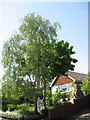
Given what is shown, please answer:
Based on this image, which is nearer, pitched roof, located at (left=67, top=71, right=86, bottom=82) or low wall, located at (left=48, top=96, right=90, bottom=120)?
low wall, located at (left=48, top=96, right=90, bottom=120)

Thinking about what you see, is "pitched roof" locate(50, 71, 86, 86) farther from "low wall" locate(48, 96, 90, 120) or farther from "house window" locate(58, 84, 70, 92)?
"low wall" locate(48, 96, 90, 120)

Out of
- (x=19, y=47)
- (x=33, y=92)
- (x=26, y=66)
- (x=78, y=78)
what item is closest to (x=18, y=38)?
(x=19, y=47)

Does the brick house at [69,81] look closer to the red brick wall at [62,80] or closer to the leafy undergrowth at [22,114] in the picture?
the red brick wall at [62,80]

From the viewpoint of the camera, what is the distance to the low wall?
2292cm

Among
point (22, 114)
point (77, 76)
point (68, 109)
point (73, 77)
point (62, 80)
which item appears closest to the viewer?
point (22, 114)

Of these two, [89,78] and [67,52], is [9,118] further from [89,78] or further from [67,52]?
[89,78]

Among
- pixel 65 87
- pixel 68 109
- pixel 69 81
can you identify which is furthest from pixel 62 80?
pixel 68 109

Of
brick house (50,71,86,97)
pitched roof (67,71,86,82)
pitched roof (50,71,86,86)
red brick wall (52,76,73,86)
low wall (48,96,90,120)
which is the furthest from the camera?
red brick wall (52,76,73,86)

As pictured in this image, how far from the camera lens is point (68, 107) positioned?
25422mm

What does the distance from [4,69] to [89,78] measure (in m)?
13.9

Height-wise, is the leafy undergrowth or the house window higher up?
the house window

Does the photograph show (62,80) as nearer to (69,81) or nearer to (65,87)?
(65,87)

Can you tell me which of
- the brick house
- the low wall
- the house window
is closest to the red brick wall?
the brick house

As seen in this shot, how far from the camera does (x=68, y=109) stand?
25.3 meters
